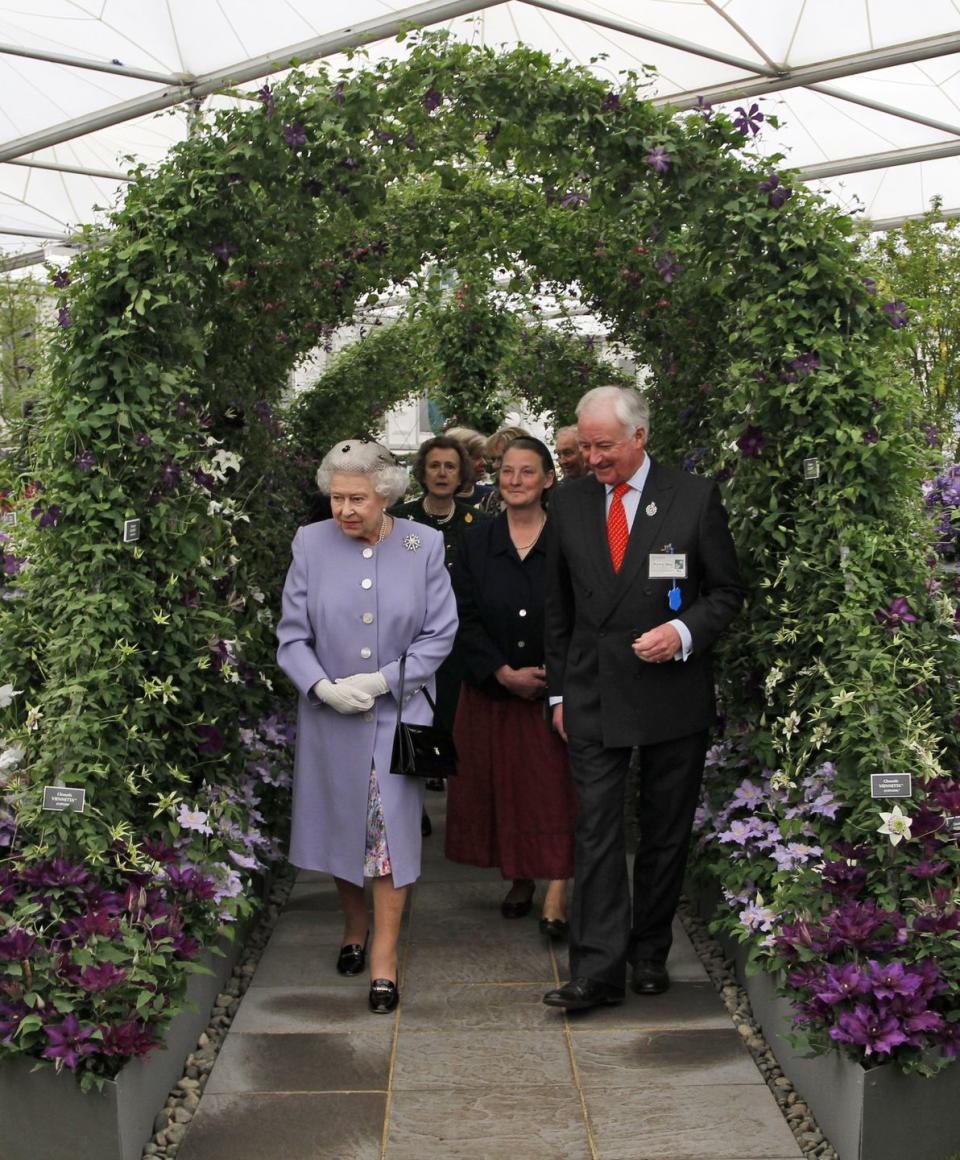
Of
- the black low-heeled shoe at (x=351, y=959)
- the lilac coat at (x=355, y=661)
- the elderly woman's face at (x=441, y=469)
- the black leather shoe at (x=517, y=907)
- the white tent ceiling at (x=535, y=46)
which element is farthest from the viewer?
the white tent ceiling at (x=535, y=46)

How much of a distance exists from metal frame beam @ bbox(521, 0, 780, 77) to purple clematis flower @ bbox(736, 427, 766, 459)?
21.2 feet

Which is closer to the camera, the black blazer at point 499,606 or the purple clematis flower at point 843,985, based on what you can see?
the purple clematis flower at point 843,985

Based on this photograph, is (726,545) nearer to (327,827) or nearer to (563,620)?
(563,620)

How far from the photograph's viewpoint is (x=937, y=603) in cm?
405

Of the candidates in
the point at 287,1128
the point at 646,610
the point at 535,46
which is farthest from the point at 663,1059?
the point at 535,46

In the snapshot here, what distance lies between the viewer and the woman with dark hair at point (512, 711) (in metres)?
4.84

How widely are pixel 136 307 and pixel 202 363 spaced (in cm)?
37

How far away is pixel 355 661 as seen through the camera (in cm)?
429

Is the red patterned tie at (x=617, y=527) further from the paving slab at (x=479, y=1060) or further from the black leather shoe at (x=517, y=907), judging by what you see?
the black leather shoe at (x=517, y=907)

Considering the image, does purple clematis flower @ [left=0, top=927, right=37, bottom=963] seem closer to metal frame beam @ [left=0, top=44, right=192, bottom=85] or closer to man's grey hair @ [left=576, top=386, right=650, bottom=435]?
man's grey hair @ [left=576, top=386, right=650, bottom=435]

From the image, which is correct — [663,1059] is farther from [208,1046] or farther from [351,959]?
[208,1046]

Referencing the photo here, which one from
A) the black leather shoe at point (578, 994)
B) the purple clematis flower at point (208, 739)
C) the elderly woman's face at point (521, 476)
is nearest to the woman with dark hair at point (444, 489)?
the elderly woman's face at point (521, 476)

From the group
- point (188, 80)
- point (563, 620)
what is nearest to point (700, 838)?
point (563, 620)

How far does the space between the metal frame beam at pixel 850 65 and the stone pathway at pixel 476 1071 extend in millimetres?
7752
